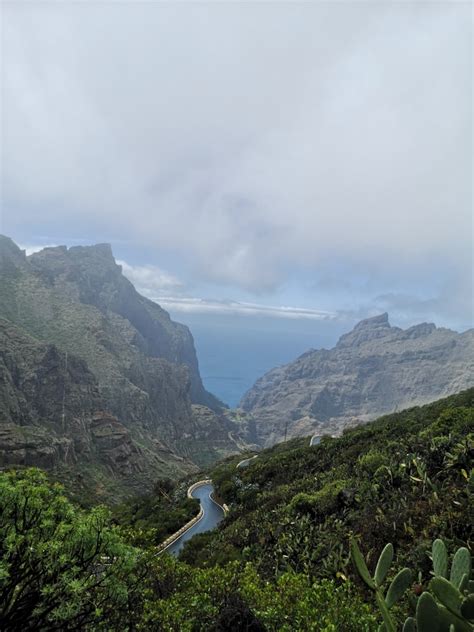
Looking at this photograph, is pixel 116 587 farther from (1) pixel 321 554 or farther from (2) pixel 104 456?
(2) pixel 104 456

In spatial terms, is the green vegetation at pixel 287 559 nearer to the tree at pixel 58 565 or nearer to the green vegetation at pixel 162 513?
the tree at pixel 58 565

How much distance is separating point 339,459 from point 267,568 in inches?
703

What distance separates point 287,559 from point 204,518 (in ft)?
70.8

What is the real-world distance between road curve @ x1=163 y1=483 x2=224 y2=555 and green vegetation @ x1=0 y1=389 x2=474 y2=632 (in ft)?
11.5

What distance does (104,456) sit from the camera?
105 meters

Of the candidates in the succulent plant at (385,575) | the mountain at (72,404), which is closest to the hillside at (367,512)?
the succulent plant at (385,575)

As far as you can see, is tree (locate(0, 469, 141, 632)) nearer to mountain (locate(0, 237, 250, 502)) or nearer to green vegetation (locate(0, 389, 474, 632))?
green vegetation (locate(0, 389, 474, 632))

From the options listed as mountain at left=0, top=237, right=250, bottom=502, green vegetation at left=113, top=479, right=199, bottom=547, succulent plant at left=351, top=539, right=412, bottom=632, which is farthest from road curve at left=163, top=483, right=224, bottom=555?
mountain at left=0, top=237, right=250, bottom=502

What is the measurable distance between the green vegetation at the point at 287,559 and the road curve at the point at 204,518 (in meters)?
3.52

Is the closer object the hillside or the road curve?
the hillside

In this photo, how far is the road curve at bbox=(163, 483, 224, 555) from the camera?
105 feet

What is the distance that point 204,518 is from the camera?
130 feet

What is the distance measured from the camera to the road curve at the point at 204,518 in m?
32.2

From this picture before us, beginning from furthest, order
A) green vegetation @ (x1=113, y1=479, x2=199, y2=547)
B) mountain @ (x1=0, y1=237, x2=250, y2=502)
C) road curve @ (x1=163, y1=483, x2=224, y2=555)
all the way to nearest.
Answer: mountain @ (x1=0, y1=237, x2=250, y2=502) → green vegetation @ (x1=113, y1=479, x2=199, y2=547) → road curve @ (x1=163, y1=483, x2=224, y2=555)
